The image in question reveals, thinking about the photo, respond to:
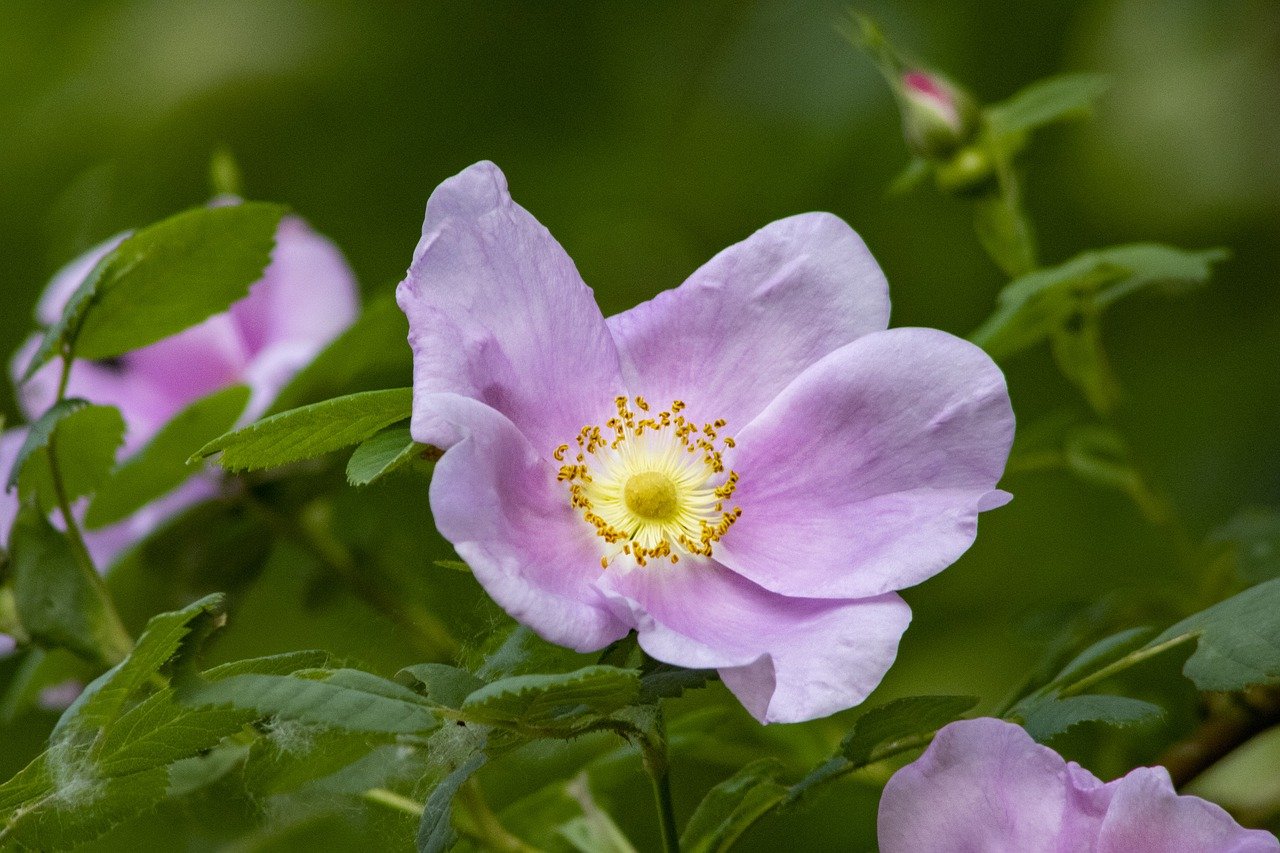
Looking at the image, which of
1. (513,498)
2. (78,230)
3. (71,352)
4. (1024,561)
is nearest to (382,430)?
(513,498)

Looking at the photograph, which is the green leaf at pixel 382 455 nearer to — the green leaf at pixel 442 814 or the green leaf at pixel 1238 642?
the green leaf at pixel 442 814

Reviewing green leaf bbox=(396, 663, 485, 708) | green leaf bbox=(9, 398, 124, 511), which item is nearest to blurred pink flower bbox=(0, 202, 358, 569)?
green leaf bbox=(9, 398, 124, 511)

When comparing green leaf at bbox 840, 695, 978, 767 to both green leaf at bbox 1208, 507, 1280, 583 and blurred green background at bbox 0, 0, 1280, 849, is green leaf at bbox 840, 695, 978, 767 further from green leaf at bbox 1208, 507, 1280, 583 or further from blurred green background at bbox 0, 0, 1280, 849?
blurred green background at bbox 0, 0, 1280, 849

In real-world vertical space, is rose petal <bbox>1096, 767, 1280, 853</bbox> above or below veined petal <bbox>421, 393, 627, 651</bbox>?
below

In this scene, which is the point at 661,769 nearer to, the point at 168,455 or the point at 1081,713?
the point at 1081,713

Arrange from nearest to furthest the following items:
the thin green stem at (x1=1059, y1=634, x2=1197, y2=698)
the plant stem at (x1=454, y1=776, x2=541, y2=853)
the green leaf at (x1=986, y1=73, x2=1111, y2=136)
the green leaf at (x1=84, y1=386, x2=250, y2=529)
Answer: the thin green stem at (x1=1059, y1=634, x2=1197, y2=698) → the plant stem at (x1=454, y1=776, x2=541, y2=853) → the green leaf at (x1=84, y1=386, x2=250, y2=529) → the green leaf at (x1=986, y1=73, x2=1111, y2=136)

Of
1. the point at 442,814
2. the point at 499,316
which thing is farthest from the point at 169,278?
the point at 442,814

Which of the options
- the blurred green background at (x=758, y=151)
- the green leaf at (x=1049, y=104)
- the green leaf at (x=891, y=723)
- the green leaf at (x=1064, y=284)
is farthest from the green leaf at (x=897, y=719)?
the blurred green background at (x=758, y=151)
